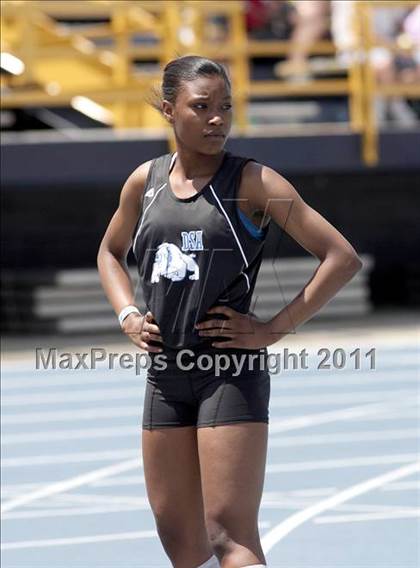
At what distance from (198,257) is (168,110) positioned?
19.8 inches

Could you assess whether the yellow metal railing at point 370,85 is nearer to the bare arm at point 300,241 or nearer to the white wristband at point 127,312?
the white wristband at point 127,312

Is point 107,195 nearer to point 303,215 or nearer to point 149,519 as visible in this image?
point 149,519

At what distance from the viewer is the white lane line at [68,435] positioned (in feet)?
30.7

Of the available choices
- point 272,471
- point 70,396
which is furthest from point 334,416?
point 70,396

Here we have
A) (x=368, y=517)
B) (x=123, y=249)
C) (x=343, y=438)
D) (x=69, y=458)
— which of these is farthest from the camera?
(x=343, y=438)

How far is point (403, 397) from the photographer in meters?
10.6

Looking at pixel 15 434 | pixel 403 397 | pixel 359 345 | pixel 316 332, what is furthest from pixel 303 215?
pixel 316 332

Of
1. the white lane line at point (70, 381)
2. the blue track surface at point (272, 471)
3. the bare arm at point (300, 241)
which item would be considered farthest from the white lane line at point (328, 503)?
the white lane line at point (70, 381)

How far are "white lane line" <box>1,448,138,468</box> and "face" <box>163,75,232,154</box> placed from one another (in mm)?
4618

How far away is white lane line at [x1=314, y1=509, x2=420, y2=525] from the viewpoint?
274 inches

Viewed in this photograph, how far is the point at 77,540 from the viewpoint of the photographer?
22.1 ft

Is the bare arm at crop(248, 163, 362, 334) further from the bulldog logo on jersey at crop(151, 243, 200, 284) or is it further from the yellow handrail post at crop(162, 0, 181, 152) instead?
the yellow handrail post at crop(162, 0, 181, 152)

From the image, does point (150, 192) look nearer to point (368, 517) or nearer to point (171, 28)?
point (368, 517)

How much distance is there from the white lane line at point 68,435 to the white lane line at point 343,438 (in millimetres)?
1018
